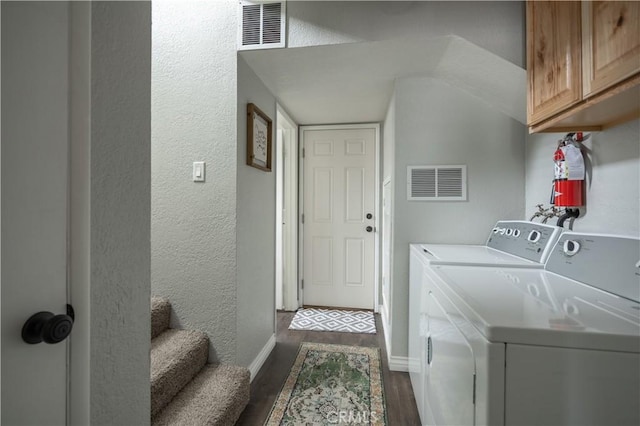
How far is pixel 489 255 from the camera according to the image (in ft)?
5.20

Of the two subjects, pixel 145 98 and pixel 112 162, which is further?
pixel 145 98

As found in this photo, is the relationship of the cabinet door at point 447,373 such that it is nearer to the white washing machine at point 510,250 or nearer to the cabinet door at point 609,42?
the white washing machine at point 510,250

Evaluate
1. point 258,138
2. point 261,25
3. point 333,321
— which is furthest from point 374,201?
point 261,25

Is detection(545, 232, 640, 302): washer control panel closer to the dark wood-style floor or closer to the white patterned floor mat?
the dark wood-style floor

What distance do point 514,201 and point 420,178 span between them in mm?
626

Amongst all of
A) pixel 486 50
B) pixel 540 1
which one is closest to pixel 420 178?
pixel 486 50

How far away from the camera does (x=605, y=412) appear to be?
656mm

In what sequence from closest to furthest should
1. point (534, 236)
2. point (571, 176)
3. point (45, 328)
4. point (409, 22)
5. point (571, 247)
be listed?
point (45, 328)
point (571, 247)
point (571, 176)
point (534, 236)
point (409, 22)

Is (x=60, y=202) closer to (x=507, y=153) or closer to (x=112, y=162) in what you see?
(x=112, y=162)

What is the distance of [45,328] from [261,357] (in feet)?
6.01

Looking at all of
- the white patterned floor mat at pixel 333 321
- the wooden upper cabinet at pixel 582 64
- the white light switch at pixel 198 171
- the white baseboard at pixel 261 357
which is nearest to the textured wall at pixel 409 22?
the wooden upper cabinet at pixel 582 64

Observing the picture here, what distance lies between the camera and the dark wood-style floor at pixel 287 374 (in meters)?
1.65

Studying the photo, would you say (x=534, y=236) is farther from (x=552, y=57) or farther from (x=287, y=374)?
(x=287, y=374)

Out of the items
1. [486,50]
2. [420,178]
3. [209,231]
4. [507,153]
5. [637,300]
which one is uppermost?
[486,50]
